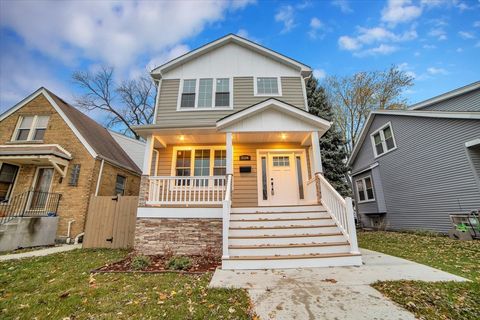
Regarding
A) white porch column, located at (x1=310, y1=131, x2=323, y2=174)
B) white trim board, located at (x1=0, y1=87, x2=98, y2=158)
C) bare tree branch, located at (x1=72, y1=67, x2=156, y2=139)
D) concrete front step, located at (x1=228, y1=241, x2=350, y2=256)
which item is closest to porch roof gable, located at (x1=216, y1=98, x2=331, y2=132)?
white porch column, located at (x1=310, y1=131, x2=323, y2=174)

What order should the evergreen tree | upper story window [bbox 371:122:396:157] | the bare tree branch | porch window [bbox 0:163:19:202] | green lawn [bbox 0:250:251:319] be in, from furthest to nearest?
the bare tree branch → the evergreen tree → upper story window [bbox 371:122:396:157] → porch window [bbox 0:163:19:202] → green lawn [bbox 0:250:251:319]

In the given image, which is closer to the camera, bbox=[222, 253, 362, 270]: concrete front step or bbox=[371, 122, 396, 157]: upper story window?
bbox=[222, 253, 362, 270]: concrete front step

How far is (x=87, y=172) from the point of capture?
9391 mm

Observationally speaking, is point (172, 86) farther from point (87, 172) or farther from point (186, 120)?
point (87, 172)

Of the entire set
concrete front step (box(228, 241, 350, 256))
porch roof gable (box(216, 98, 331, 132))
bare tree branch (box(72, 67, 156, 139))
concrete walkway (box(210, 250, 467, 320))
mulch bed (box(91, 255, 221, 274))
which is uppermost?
bare tree branch (box(72, 67, 156, 139))

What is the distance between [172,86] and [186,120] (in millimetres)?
1946

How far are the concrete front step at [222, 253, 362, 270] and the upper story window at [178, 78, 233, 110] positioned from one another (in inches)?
249

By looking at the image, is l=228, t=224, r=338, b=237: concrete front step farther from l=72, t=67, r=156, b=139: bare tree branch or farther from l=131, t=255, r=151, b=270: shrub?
l=72, t=67, r=156, b=139: bare tree branch

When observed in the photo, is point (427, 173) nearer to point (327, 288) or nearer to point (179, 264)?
point (327, 288)

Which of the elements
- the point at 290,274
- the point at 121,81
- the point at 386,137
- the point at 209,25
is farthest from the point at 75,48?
the point at 386,137

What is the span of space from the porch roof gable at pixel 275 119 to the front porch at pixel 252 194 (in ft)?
0.11

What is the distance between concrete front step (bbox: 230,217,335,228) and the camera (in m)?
5.70

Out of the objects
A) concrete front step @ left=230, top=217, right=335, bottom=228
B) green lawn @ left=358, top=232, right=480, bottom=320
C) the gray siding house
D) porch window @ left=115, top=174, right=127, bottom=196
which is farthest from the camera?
porch window @ left=115, top=174, right=127, bottom=196

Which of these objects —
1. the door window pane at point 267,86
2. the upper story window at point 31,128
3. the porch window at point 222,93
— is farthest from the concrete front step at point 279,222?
the upper story window at point 31,128
